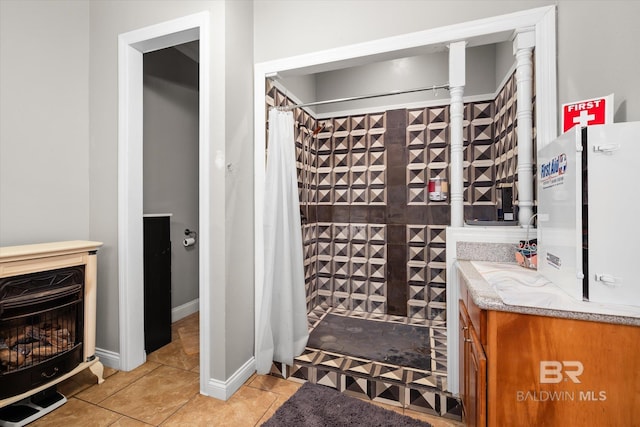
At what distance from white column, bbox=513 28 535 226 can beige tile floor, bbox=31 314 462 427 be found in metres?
1.28

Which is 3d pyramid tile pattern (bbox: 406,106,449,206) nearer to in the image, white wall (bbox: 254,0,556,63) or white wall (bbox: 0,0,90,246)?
white wall (bbox: 254,0,556,63)

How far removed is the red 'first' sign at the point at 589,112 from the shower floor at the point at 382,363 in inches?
59.9

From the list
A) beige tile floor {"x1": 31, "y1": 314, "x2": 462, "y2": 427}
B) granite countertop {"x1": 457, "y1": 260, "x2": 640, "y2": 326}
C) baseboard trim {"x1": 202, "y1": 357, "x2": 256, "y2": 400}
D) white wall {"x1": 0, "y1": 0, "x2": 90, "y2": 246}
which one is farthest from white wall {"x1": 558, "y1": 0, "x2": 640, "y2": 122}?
white wall {"x1": 0, "y1": 0, "x2": 90, "y2": 246}

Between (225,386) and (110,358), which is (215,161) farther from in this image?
(110,358)

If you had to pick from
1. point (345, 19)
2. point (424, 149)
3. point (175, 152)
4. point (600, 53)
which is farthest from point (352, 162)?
point (600, 53)

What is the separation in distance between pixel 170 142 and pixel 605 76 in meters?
3.23

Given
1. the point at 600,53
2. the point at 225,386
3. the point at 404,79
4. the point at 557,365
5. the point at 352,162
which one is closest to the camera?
the point at 557,365

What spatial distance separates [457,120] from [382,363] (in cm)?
166

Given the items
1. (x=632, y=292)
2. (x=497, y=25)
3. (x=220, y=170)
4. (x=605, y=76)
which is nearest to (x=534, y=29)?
(x=497, y=25)

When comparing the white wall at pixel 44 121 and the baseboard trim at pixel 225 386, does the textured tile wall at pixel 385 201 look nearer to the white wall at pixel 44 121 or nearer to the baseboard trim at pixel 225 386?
the baseboard trim at pixel 225 386

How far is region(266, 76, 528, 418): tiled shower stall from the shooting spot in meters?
2.83

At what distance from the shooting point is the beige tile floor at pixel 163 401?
160cm

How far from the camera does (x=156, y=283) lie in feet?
7.88

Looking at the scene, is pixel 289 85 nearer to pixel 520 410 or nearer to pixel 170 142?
pixel 170 142
